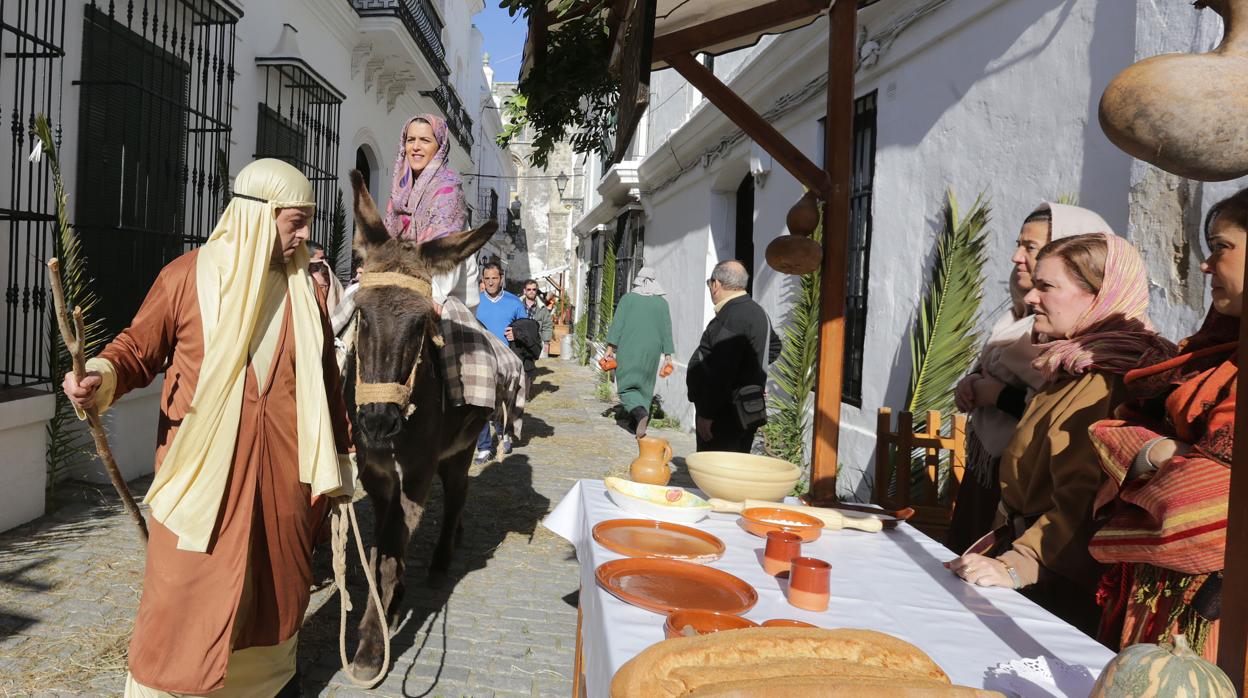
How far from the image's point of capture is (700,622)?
1.54 meters

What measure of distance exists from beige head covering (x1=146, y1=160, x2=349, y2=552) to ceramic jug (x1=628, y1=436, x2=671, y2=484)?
3.60 ft

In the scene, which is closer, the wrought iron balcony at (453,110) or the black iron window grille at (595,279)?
the wrought iron balcony at (453,110)

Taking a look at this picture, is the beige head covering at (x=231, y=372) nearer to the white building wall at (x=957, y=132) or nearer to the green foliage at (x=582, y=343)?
the white building wall at (x=957, y=132)

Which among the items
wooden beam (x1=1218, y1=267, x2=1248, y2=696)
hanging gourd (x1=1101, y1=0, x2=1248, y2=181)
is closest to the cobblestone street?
wooden beam (x1=1218, y1=267, x2=1248, y2=696)

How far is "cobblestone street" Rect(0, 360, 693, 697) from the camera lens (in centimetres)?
333

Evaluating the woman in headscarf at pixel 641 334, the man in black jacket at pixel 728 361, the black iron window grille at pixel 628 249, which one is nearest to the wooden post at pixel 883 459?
the man in black jacket at pixel 728 361

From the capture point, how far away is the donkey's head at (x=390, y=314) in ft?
9.98

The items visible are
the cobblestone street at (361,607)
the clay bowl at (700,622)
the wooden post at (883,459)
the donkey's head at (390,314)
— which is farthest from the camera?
the wooden post at (883,459)

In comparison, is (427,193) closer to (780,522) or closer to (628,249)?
(780,522)

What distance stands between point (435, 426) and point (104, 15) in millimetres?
4945

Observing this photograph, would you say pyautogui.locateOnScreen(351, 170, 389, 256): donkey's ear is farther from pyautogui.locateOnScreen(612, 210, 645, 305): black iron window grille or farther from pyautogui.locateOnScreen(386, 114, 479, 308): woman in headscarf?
pyautogui.locateOnScreen(612, 210, 645, 305): black iron window grille

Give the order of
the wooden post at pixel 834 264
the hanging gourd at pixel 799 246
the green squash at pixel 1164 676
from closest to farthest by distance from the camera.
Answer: the green squash at pixel 1164 676
the hanging gourd at pixel 799 246
the wooden post at pixel 834 264

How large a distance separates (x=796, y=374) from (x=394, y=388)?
472cm

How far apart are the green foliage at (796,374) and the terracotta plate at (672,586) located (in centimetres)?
499
